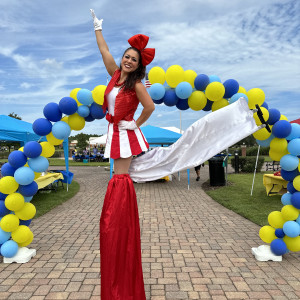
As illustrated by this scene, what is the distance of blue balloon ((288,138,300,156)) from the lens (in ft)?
11.6

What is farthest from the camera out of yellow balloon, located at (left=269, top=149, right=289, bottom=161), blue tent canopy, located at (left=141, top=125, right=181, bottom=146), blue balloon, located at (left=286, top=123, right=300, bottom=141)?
blue tent canopy, located at (left=141, top=125, right=181, bottom=146)

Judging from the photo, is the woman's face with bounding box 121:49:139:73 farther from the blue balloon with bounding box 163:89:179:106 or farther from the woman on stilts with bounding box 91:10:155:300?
the blue balloon with bounding box 163:89:179:106

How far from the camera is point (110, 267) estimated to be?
2303 millimetres

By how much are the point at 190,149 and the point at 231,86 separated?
4.37 feet

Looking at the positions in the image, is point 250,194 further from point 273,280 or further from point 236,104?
point 236,104

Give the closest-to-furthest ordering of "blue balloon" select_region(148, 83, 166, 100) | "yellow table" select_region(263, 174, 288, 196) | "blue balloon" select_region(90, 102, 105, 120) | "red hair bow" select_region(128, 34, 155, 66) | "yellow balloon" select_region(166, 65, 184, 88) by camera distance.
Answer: "red hair bow" select_region(128, 34, 155, 66) → "blue balloon" select_region(148, 83, 166, 100) → "yellow balloon" select_region(166, 65, 184, 88) → "blue balloon" select_region(90, 102, 105, 120) → "yellow table" select_region(263, 174, 288, 196)

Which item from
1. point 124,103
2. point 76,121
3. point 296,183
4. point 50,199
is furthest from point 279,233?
point 50,199

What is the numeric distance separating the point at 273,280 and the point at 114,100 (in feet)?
9.61

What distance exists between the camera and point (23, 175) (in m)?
3.55

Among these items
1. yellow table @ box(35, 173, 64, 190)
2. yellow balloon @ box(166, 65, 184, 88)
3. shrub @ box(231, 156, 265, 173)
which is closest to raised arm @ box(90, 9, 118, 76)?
yellow balloon @ box(166, 65, 184, 88)

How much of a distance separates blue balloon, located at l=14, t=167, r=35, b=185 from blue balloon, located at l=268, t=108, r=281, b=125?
333cm

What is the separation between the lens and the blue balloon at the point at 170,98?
340 cm

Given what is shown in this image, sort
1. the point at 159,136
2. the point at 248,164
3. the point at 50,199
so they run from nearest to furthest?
the point at 50,199
the point at 159,136
the point at 248,164

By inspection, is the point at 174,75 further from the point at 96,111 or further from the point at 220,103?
the point at 96,111
